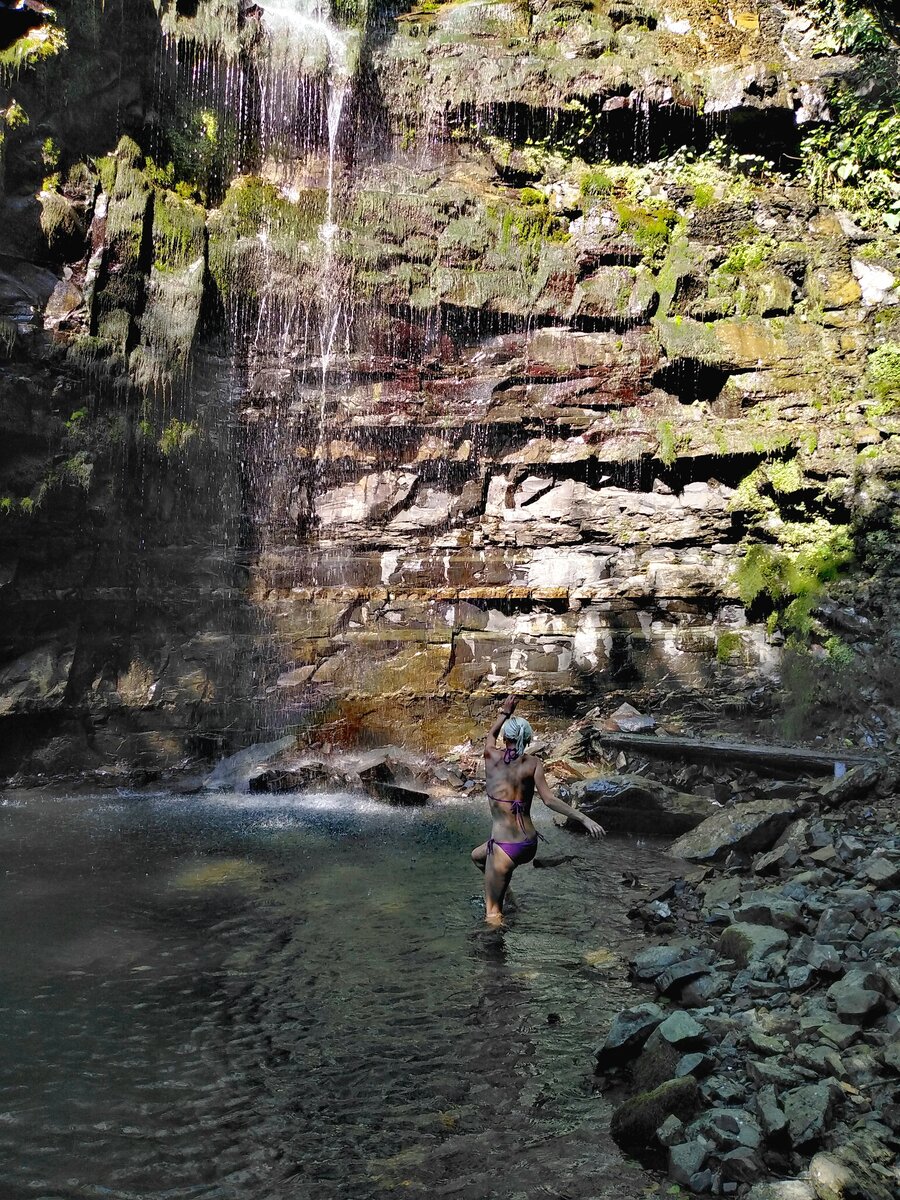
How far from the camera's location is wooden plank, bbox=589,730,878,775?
9.70 meters

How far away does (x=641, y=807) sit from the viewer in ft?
31.2

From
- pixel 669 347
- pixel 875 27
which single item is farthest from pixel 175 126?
pixel 875 27

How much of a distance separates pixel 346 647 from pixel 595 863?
7183 millimetres

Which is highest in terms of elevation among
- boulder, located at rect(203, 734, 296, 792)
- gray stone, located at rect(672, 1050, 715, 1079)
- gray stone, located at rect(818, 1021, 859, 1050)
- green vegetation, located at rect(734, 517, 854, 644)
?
green vegetation, located at rect(734, 517, 854, 644)

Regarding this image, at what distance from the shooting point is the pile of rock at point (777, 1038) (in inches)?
123

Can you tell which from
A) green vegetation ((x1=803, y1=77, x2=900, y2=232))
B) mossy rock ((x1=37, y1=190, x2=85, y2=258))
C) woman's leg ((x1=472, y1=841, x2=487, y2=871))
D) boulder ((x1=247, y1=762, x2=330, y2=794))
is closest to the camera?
woman's leg ((x1=472, y1=841, x2=487, y2=871))

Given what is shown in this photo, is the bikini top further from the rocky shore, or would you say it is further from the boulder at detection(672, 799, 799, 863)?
the boulder at detection(672, 799, 799, 863)

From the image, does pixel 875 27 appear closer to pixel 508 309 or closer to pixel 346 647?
pixel 508 309

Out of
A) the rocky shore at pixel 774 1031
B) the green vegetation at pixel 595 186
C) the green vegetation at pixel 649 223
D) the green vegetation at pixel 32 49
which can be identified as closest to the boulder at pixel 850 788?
the rocky shore at pixel 774 1031

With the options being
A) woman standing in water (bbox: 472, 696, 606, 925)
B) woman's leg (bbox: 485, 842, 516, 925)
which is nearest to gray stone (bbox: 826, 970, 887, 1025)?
woman standing in water (bbox: 472, 696, 606, 925)

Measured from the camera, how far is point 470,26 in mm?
16734

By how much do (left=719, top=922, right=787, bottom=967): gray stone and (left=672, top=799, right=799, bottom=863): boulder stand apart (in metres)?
2.47

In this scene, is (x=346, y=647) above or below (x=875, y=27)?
below

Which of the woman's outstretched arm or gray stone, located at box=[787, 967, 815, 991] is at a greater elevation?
the woman's outstretched arm
